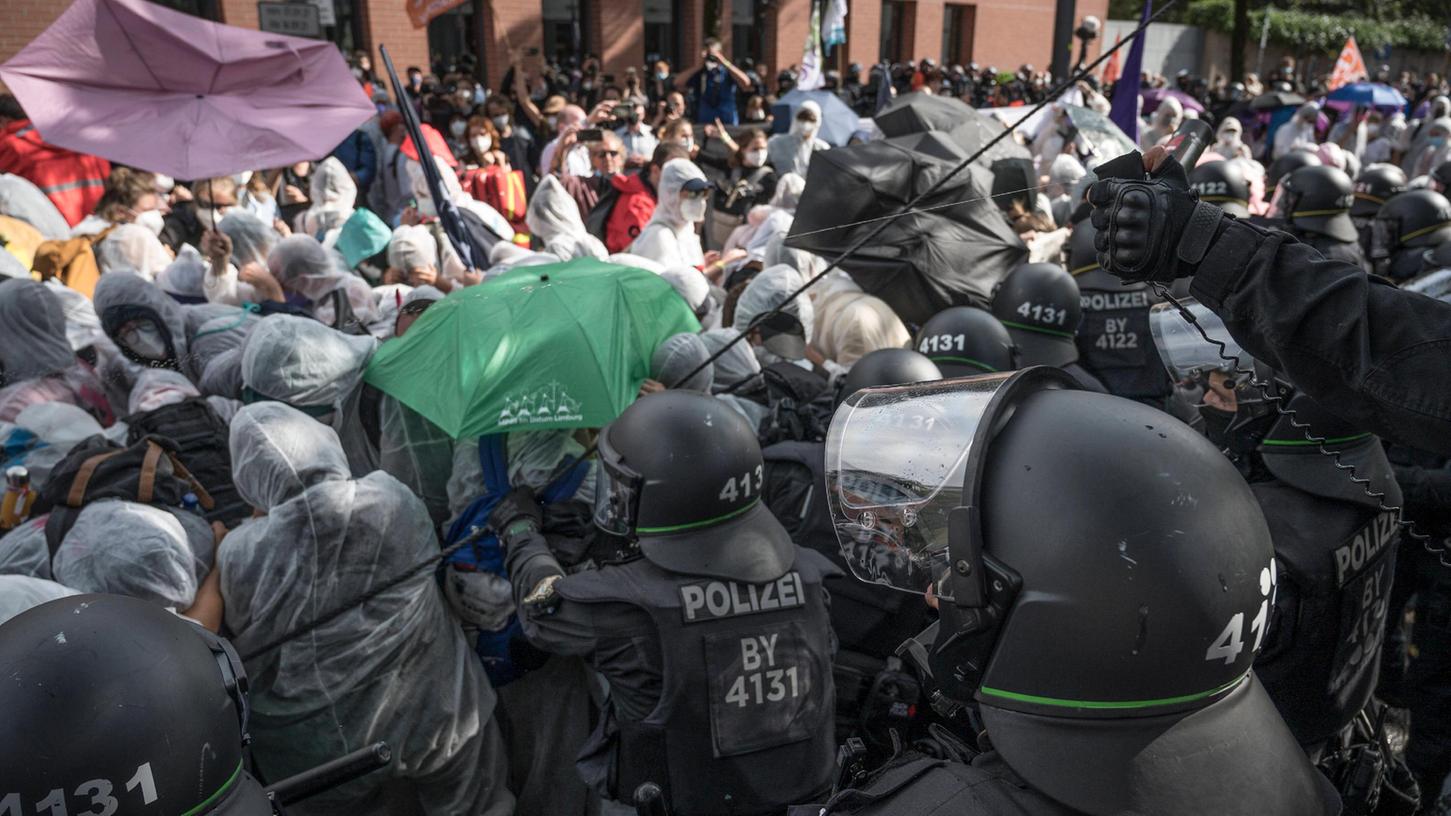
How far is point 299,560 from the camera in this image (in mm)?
2898

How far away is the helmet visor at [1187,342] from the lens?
251cm

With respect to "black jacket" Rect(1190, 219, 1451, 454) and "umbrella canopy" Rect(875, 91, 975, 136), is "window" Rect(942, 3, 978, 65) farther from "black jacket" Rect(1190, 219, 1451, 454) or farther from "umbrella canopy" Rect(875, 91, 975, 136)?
"black jacket" Rect(1190, 219, 1451, 454)

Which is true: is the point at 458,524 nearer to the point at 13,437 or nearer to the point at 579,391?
the point at 579,391

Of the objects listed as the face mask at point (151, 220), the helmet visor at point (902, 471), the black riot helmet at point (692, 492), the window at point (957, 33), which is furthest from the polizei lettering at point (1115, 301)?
the window at point (957, 33)

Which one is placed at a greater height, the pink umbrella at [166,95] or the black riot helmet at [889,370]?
the pink umbrella at [166,95]

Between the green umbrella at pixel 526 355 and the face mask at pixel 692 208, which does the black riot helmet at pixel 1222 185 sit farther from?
the green umbrella at pixel 526 355

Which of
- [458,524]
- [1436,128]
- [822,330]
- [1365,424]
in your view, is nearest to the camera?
[1365,424]

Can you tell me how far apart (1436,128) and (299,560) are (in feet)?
47.4

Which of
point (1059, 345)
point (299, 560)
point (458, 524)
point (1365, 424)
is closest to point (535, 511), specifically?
point (458, 524)

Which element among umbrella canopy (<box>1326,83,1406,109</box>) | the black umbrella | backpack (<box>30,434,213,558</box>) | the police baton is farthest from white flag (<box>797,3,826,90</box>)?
the police baton

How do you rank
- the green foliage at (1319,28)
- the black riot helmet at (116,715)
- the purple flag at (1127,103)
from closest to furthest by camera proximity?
the black riot helmet at (116,715)
the purple flag at (1127,103)
the green foliage at (1319,28)

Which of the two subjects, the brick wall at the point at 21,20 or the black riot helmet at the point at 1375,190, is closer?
the black riot helmet at the point at 1375,190

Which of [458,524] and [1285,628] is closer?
[1285,628]

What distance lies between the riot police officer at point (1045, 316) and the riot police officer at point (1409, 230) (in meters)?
2.57
